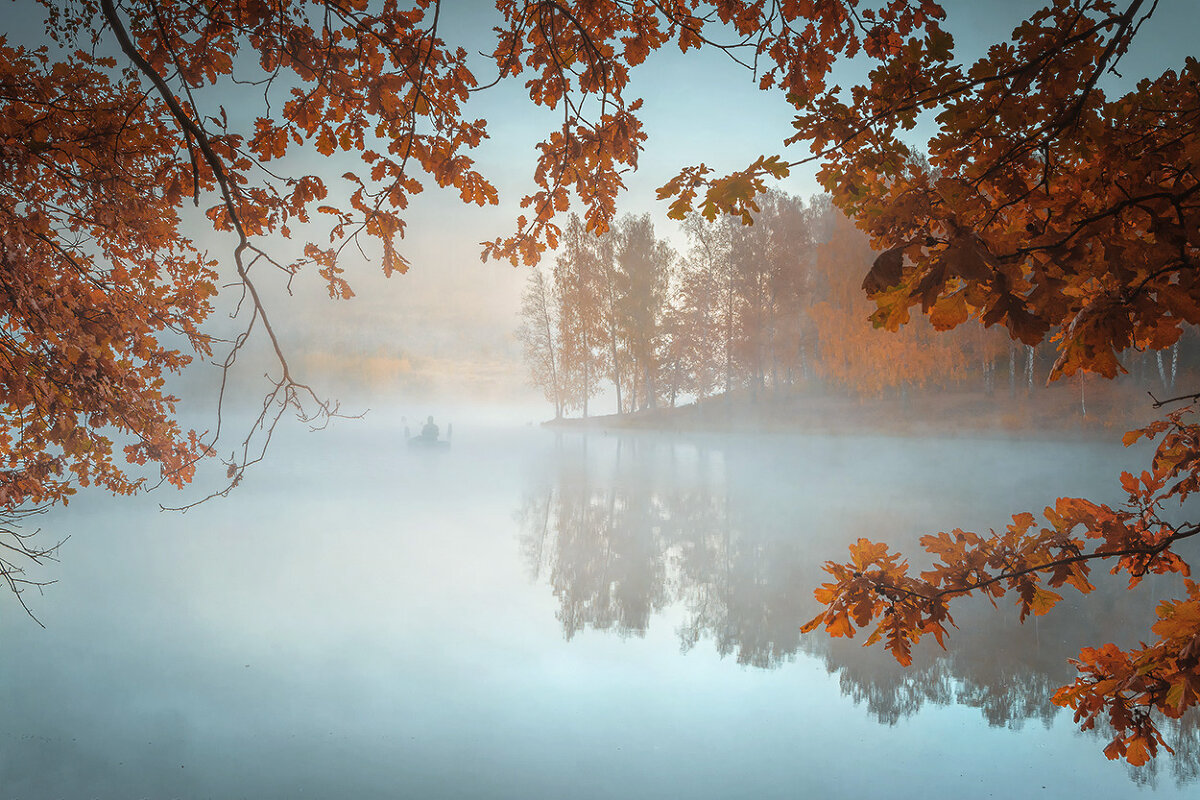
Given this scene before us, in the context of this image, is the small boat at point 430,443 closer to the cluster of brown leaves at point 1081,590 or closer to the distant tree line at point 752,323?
the distant tree line at point 752,323

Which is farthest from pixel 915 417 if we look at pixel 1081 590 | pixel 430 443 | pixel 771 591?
pixel 430 443

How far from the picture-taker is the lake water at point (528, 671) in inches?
97.3

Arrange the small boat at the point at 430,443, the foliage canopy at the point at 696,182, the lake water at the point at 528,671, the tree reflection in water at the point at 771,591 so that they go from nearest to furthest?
the foliage canopy at the point at 696,182
the lake water at the point at 528,671
the tree reflection in water at the point at 771,591
the small boat at the point at 430,443

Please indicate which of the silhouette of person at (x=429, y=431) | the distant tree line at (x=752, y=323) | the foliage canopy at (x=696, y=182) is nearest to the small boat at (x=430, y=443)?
the silhouette of person at (x=429, y=431)

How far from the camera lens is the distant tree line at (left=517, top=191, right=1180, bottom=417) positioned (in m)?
12.9

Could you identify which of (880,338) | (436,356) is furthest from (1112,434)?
(436,356)

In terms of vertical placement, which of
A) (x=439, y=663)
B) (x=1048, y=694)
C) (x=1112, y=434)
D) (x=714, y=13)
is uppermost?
(x=714, y=13)

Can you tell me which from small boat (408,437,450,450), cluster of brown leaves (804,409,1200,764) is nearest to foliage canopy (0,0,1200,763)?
cluster of brown leaves (804,409,1200,764)

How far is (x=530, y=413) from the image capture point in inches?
1380

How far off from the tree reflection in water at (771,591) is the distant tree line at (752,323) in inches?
234

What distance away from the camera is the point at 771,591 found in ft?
15.1

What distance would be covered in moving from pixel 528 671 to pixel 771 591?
2312 millimetres

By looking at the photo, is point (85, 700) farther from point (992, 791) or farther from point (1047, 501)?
point (1047, 501)

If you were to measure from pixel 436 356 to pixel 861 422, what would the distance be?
13844 millimetres
